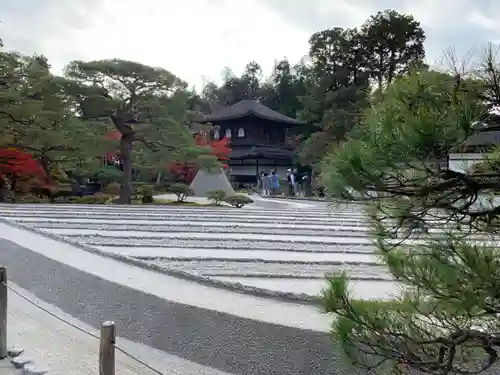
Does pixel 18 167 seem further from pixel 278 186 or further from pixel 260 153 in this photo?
pixel 260 153

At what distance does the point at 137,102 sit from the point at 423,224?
38.1 ft

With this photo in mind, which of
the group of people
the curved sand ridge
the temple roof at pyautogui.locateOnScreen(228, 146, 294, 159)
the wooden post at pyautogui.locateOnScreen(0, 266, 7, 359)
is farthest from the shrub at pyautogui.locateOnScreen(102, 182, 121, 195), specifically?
the wooden post at pyautogui.locateOnScreen(0, 266, 7, 359)

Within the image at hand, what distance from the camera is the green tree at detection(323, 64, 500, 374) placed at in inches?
54.4

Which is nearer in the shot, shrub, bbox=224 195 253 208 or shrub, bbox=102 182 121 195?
shrub, bbox=224 195 253 208

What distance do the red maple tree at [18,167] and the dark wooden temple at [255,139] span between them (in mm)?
12761

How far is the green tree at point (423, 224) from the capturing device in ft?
4.53

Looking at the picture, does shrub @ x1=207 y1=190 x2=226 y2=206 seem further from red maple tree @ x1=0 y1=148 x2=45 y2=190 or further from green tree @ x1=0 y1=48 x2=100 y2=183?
red maple tree @ x1=0 y1=148 x2=45 y2=190

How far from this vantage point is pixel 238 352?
2.96m

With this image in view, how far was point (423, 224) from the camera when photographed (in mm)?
1586

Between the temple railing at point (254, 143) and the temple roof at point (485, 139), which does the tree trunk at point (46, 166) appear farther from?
the temple railing at point (254, 143)

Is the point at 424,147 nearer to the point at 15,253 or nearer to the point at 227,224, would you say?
the point at 15,253

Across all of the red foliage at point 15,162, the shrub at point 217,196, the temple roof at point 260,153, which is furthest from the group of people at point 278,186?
the red foliage at point 15,162

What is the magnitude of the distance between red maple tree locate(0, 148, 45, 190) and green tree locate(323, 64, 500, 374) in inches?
456

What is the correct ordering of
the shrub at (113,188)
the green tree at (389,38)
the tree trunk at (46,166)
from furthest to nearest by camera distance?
the green tree at (389,38) < the shrub at (113,188) < the tree trunk at (46,166)
